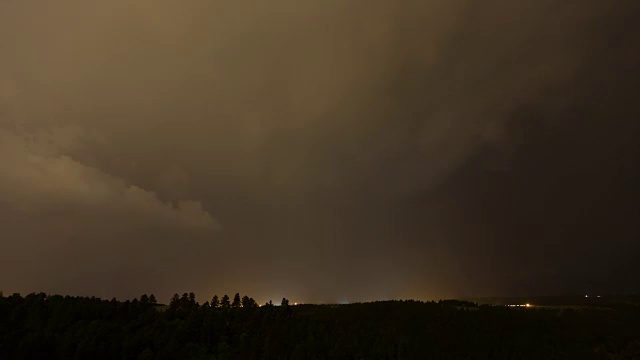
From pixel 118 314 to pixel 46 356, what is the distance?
2574 cm

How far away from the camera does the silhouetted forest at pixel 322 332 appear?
89250mm

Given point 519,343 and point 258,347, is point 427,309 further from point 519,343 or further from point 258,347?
point 258,347

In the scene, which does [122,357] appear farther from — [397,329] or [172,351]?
[397,329]

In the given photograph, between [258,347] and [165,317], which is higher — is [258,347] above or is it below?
below

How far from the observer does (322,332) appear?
102 meters

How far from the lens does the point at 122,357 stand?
9700cm

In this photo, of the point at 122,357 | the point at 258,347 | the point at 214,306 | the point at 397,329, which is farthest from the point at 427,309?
the point at 122,357

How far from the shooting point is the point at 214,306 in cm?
12962

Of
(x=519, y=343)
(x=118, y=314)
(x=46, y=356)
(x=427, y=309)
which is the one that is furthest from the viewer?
(x=118, y=314)

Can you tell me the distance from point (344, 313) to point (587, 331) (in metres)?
53.0

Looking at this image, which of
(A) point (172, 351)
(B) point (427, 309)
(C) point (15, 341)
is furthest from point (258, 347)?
(C) point (15, 341)

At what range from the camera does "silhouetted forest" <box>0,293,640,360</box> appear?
293ft

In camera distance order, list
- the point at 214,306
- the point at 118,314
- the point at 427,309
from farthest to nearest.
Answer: the point at 214,306 < the point at 118,314 < the point at 427,309

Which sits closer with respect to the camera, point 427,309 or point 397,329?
point 397,329
